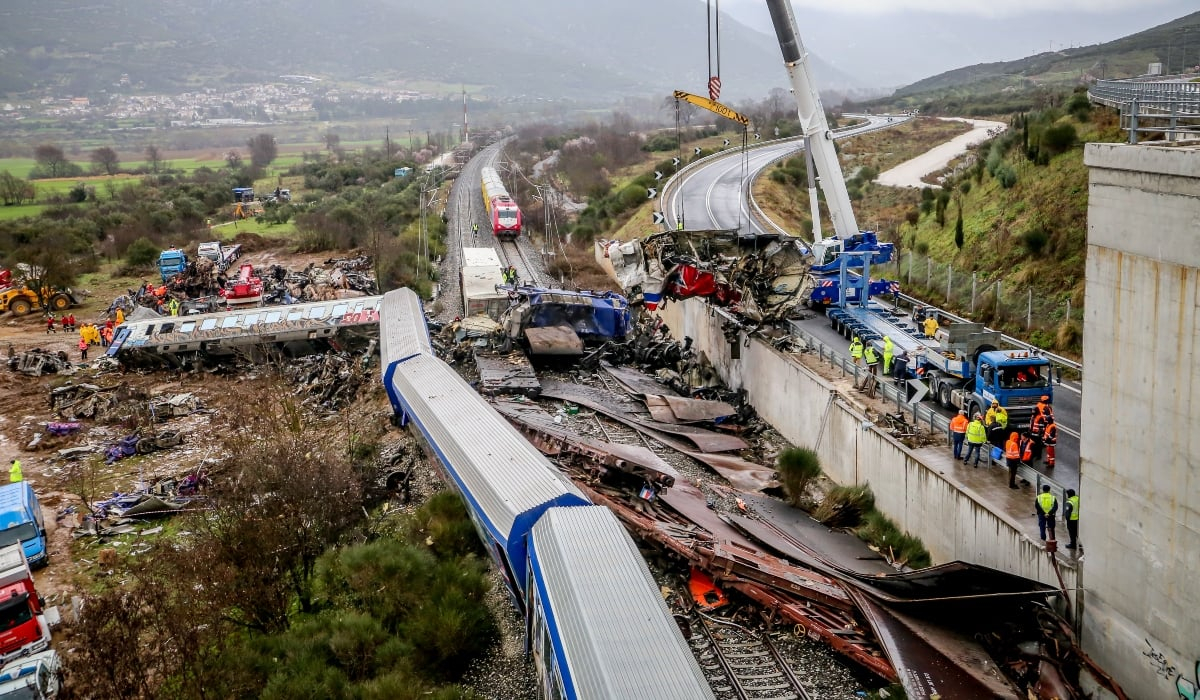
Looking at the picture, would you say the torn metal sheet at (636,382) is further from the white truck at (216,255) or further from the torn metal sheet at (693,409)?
the white truck at (216,255)

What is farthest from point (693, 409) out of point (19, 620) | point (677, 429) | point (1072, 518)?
point (19, 620)

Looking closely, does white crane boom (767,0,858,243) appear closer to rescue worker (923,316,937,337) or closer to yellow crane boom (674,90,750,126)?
yellow crane boom (674,90,750,126)

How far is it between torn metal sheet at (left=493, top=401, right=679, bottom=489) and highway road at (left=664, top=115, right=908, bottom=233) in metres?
16.2

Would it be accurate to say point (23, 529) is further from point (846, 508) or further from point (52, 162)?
point (52, 162)

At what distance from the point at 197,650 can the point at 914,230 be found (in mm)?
31880

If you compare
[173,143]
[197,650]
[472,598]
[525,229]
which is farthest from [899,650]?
[173,143]

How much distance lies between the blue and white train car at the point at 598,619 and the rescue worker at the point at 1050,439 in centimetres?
849

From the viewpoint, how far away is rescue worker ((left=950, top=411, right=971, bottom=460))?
17.3 metres

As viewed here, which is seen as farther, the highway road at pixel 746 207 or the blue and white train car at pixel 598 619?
the highway road at pixel 746 207

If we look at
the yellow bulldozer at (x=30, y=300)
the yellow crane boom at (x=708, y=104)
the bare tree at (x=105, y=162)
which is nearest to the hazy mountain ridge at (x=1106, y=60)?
the yellow crane boom at (x=708, y=104)

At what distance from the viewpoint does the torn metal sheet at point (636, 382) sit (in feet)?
87.6

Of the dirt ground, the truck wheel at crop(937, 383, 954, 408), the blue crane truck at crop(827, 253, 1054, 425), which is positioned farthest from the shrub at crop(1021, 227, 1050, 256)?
the dirt ground

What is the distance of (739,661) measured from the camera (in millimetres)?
13844

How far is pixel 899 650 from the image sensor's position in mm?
13539
